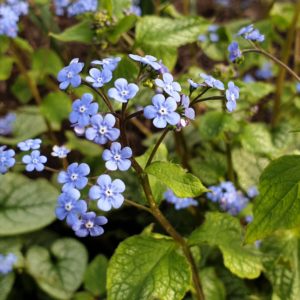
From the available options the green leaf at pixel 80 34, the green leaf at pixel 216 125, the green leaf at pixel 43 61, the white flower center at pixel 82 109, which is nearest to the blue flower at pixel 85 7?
the green leaf at pixel 80 34

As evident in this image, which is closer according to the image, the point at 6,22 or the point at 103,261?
the point at 103,261

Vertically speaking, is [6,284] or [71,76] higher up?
[71,76]

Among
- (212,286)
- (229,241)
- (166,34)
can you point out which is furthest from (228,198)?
(166,34)

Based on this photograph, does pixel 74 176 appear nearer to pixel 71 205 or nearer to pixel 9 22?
pixel 71 205

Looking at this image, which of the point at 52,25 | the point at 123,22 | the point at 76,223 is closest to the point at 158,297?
the point at 76,223

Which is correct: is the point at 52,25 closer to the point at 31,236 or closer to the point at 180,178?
the point at 31,236

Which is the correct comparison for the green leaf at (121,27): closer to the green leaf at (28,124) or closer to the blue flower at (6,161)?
the blue flower at (6,161)
